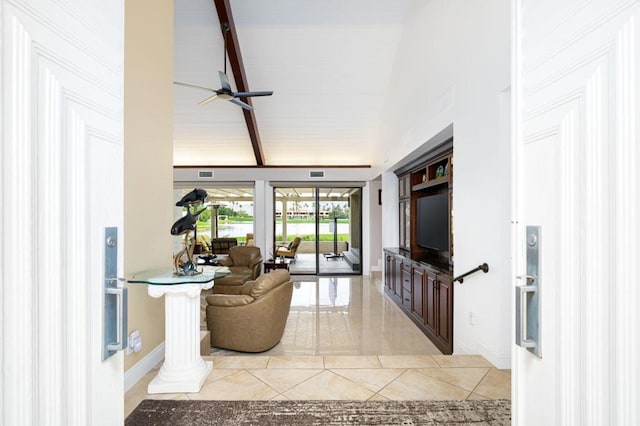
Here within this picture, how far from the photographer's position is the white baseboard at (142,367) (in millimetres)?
2273

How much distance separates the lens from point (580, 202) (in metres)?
0.77

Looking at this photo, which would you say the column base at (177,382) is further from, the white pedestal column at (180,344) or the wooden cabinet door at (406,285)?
the wooden cabinet door at (406,285)

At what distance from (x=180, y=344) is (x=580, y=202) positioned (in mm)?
2409

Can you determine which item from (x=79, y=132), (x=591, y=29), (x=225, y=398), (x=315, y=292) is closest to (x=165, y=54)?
(x=79, y=132)

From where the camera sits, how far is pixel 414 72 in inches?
185

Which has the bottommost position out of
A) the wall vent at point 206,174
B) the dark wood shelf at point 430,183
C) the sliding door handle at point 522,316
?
the sliding door handle at point 522,316

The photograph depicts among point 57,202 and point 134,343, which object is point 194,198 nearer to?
point 134,343

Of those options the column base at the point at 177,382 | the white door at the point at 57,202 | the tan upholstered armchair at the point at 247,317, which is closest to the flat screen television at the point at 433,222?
the tan upholstered armchair at the point at 247,317

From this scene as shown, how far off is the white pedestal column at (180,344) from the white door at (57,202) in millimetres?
1331

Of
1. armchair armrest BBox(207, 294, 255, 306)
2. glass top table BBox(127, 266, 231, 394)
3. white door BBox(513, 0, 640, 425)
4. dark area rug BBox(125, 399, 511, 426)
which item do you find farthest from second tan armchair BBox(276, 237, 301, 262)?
white door BBox(513, 0, 640, 425)

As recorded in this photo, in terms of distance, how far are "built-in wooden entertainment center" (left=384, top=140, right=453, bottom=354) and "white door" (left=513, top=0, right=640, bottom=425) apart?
2.67 m

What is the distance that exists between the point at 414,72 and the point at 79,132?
4.73 metres

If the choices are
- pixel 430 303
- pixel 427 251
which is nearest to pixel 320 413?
pixel 430 303

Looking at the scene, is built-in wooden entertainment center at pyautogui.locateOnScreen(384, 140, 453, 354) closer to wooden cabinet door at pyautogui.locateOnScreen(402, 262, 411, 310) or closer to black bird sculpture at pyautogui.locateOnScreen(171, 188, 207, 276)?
wooden cabinet door at pyautogui.locateOnScreen(402, 262, 411, 310)
